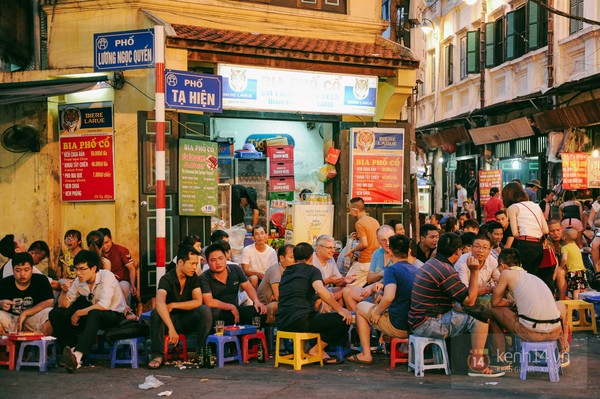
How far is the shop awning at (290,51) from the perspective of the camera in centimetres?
1367

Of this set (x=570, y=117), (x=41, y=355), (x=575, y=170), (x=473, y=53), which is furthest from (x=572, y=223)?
(x=473, y=53)

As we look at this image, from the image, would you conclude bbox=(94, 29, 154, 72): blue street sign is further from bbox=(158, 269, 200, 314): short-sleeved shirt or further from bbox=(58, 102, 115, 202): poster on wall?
bbox=(58, 102, 115, 202): poster on wall

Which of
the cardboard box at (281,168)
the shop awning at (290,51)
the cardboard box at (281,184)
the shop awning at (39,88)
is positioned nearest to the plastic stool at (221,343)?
the shop awning at (39,88)

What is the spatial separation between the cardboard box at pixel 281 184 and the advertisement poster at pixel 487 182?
9.60 metres

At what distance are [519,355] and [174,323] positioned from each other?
150 inches

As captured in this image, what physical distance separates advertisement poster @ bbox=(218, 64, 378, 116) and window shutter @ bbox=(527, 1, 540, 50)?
373 inches

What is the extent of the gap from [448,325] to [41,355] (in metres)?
4.40

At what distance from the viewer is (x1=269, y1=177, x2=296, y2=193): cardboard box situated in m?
16.0

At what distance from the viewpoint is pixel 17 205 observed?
14094 mm

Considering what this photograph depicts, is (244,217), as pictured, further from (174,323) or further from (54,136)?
(174,323)

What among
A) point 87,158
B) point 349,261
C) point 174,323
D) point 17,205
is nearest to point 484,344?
point 174,323

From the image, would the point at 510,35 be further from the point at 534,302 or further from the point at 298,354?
the point at 298,354

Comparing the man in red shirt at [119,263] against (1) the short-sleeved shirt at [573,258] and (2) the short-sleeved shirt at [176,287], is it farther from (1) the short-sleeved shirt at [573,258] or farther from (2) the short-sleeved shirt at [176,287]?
(1) the short-sleeved shirt at [573,258]

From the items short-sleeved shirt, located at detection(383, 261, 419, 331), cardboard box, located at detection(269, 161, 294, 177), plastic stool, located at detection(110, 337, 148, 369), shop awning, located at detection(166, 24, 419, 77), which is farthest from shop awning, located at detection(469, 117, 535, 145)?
plastic stool, located at detection(110, 337, 148, 369)
